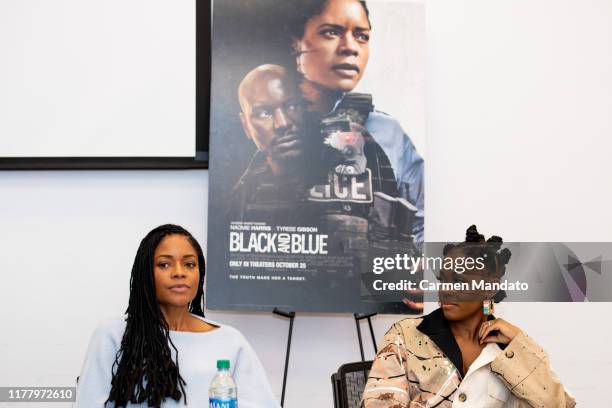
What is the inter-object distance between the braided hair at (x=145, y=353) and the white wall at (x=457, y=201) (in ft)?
4.28

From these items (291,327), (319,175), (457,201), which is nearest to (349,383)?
(291,327)

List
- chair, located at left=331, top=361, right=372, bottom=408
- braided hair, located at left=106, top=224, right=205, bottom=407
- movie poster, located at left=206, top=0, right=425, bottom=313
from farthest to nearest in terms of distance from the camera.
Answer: movie poster, located at left=206, top=0, right=425, bottom=313 → chair, located at left=331, top=361, right=372, bottom=408 → braided hair, located at left=106, top=224, right=205, bottom=407

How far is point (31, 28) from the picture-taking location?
3684mm

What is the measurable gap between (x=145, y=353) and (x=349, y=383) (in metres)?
0.72

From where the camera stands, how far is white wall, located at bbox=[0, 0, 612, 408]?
3.68 meters

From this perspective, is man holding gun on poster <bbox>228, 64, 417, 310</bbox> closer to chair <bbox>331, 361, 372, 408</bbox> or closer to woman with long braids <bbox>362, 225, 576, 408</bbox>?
chair <bbox>331, 361, 372, 408</bbox>

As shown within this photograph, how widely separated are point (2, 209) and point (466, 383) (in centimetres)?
242

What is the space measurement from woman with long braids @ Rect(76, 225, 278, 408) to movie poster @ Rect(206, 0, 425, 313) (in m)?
0.92

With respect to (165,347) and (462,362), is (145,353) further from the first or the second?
(462,362)

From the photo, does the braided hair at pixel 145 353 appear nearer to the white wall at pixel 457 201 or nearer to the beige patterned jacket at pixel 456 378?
the beige patterned jacket at pixel 456 378

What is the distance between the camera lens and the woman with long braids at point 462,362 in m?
2.35

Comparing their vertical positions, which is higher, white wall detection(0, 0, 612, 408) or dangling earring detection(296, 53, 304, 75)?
dangling earring detection(296, 53, 304, 75)

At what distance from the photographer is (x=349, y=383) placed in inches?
101

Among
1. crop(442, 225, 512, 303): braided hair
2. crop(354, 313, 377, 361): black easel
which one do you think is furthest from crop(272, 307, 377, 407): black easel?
crop(442, 225, 512, 303): braided hair
